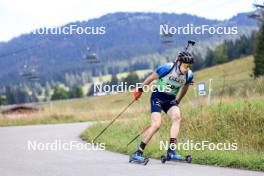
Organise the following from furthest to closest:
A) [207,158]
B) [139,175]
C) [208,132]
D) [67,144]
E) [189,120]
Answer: [67,144] < [189,120] < [208,132] < [207,158] < [139,175]

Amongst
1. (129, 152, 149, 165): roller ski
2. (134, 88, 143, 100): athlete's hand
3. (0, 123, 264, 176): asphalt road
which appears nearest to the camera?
(0, 123, 264, 176): asphalt road

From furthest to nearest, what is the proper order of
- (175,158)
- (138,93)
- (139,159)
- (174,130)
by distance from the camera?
1. (138,93)
2. (174,130)
3. (139,159)
4. (175,158)

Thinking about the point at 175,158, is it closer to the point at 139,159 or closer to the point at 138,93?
the point at 139,159

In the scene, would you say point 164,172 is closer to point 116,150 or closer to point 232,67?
point 116,150

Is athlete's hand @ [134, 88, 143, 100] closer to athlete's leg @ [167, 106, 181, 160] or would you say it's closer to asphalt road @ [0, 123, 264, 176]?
athlete's leg @ [167, 106, 181, 160]

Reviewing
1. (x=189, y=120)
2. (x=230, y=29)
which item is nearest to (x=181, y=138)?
(x=189, y=120)

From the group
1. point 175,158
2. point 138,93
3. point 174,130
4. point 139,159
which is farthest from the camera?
point 138,93

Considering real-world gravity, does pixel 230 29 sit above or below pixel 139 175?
above

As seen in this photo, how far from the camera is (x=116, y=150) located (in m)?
13.3

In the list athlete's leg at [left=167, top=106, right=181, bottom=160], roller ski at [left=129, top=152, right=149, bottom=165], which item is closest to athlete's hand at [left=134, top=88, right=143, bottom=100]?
athlete's leg at [left=167, top=106, right=181, bottom=160]

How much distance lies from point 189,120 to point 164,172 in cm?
471

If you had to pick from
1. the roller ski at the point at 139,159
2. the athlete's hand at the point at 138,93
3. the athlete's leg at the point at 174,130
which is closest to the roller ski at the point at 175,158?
the athlete's leg at the point at 174,130

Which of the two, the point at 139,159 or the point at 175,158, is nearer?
the point at 175,158

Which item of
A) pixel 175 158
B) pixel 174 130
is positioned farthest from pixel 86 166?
pixel 174 130
